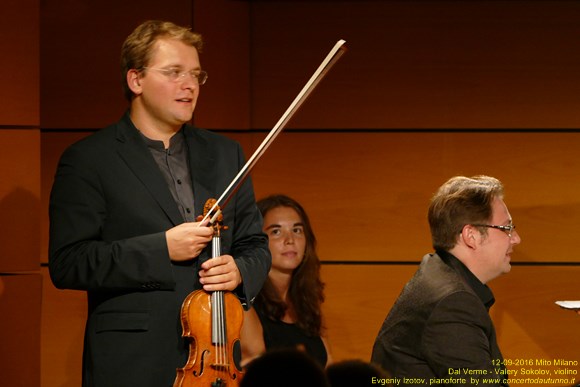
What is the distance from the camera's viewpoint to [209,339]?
2.18 meters

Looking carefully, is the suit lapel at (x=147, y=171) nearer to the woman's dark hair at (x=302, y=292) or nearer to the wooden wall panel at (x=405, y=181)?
the woman's dark hair at (x=302, y=292)

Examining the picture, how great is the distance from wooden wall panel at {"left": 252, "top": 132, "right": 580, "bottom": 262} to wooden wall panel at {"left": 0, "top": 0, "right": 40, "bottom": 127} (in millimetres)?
1179

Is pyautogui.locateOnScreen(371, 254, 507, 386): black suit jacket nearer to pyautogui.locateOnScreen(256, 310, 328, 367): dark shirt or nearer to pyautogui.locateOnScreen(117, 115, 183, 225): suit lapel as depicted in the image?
pyautogui.locateOnScreen(117, 115, 183, 225): suit lapel

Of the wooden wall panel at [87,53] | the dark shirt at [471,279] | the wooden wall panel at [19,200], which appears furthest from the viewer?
the wooden wall panel at [87,53]

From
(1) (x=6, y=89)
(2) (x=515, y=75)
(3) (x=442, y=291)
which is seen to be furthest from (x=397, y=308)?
(2) (x=515, y=75)

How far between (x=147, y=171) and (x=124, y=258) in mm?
249

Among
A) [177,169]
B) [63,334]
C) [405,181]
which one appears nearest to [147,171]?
[177,169]

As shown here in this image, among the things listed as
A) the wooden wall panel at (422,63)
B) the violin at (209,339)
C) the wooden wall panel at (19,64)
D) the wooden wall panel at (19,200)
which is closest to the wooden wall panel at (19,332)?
the wooden wall panel at (19,200)

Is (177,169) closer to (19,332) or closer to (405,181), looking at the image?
(19,332)

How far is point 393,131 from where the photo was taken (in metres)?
3.87

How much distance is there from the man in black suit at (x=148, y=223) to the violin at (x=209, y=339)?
5 cm

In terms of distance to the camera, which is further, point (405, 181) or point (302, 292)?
point (405, 181)

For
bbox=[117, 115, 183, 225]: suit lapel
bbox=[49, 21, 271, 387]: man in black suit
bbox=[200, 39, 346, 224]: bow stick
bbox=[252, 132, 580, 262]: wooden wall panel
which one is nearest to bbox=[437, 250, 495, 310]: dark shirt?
bbox=[49, 21, 271, 387]: man in black suit

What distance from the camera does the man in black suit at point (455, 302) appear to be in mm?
2303
